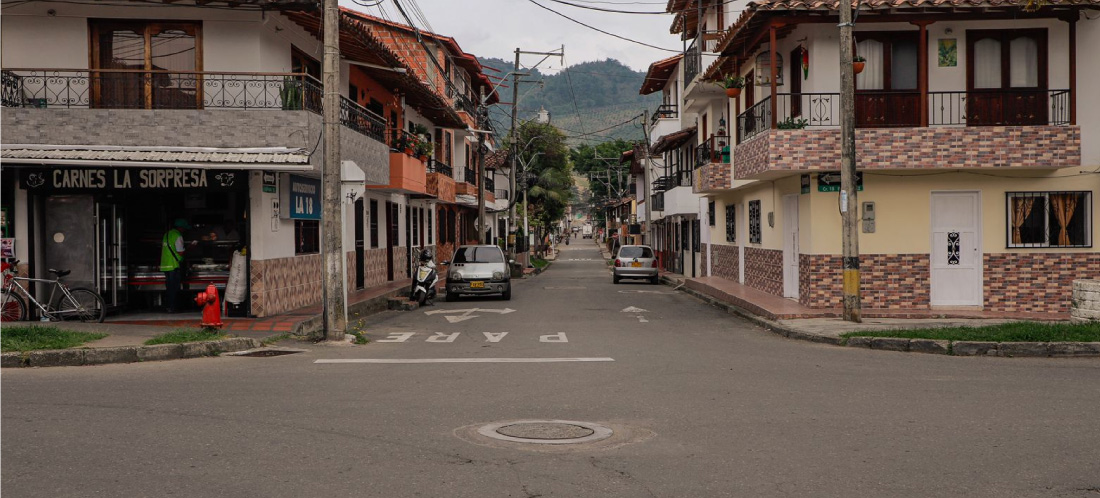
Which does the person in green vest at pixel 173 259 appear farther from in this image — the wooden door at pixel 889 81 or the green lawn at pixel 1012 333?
the wooden door at pixel 889 81

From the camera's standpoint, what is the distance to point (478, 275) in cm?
2419

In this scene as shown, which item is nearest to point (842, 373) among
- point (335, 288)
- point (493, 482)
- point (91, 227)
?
point (493, 482)

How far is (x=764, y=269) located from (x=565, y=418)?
16875mm

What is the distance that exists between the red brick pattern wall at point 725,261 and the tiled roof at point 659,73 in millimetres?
11619

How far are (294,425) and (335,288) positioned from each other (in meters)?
7.09

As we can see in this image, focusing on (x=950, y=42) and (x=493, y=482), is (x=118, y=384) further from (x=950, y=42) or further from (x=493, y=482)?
(x=950, y=42)

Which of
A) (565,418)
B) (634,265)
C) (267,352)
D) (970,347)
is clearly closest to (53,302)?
(267,352)

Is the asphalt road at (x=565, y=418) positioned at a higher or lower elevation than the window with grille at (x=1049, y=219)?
lower

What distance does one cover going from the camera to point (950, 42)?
18719 millimetres

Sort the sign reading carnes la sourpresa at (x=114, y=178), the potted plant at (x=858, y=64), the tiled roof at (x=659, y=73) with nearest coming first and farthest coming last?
the sign reading carnes la sourpresa at (x=114, y=178) < the potted plant at (x=858, y=64) < the tiled roof at (x=659, y=73)

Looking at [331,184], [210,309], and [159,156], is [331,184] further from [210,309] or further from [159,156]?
[159,156]

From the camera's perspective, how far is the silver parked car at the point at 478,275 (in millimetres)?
24062

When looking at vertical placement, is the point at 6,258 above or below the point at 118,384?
above

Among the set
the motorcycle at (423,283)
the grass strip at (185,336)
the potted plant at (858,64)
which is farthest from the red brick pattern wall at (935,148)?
the grass strip at (185,336)
